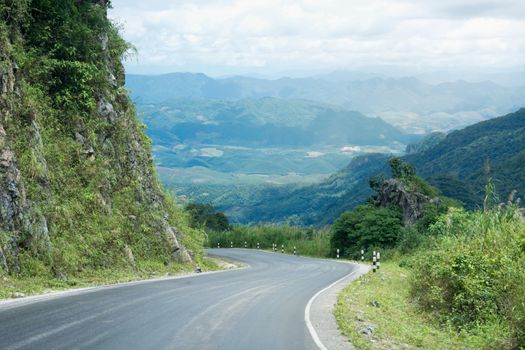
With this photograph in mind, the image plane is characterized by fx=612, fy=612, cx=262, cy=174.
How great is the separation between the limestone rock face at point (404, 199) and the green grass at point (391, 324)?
39165 millimetres

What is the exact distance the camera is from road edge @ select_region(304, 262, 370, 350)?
12159 millimetres

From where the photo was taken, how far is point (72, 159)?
79.5 feet

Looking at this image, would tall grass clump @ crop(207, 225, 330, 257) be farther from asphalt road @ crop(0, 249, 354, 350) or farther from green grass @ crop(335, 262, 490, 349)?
asphalt road @ crop(0, 249, 354, 350)

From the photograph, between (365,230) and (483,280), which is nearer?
(483,280)

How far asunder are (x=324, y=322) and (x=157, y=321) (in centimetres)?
427

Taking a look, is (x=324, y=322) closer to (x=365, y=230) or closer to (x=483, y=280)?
(x=483, y=280)

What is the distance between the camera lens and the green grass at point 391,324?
12883 millimetres

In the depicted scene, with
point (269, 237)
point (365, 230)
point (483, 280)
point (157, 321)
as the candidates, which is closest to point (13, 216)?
point (157, 321)

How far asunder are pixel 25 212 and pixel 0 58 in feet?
19.5

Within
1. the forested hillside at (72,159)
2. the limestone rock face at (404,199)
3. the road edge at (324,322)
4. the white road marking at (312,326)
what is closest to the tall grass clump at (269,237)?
the limestone rock face at (404,199)

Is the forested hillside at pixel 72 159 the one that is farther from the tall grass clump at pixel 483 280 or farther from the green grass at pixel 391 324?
the tall grass clump at pixel 483 280

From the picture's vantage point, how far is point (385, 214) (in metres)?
57.8

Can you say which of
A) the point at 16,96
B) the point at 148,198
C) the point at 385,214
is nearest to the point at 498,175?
the point at 385,214

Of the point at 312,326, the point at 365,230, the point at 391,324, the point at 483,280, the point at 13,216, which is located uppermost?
the point at 13,216
